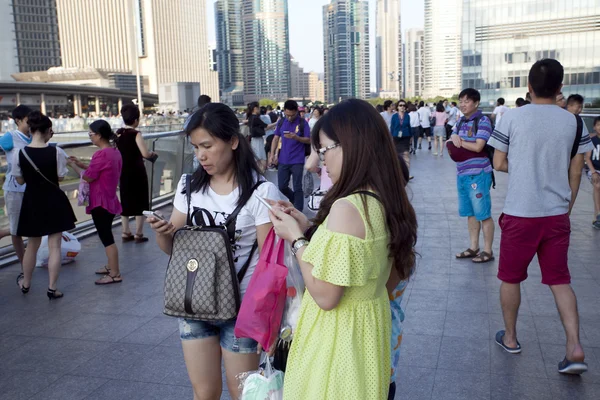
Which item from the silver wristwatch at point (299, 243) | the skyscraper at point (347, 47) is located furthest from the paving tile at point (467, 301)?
the skyscraper at point (347, 47)

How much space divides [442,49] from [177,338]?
185258 mm

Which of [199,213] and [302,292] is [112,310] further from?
[302,292]

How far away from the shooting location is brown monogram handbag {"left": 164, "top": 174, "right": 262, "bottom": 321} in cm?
250

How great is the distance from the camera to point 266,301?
2240 millimetres

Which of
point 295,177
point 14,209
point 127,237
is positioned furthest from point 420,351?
point 295,177

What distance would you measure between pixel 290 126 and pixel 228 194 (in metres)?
6.61

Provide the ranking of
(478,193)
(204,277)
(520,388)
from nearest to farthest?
(204,277), (520,388), (478,193)

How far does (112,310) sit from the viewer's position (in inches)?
216

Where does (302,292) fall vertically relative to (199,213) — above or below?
below

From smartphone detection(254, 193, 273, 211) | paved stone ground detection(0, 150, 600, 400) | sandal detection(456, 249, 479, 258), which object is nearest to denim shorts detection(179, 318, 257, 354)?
smartphone detection(254, 193, 273, 211)

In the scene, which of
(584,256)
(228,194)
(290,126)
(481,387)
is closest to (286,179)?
(290,126)

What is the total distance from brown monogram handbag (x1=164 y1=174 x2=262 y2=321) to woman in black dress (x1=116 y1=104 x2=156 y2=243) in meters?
5.51

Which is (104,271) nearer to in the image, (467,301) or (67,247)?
(67,247)

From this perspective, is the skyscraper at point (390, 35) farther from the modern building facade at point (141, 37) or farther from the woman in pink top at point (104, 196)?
the woman in pink top at point (104, 196)
